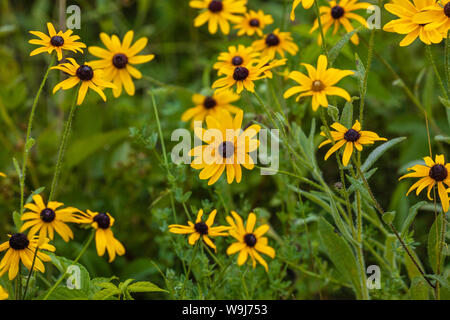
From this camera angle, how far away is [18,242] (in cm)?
74

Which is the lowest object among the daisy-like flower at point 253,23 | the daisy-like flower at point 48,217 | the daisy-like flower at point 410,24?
the daisy-like flower at point 48,217

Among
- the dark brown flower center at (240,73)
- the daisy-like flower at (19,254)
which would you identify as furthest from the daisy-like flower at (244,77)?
the daisy-like flower at (19,254)

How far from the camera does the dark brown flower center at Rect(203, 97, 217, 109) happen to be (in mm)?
1097

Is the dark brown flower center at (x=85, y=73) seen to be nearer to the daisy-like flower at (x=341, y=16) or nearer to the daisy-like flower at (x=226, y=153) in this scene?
A: the daisy-like flower at (x=226, y=153)

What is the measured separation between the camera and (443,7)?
2.37ft

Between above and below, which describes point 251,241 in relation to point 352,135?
below

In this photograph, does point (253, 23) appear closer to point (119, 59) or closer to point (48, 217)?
point (119, 59)

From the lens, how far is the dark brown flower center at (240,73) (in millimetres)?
794

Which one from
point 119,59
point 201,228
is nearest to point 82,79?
point 119,59

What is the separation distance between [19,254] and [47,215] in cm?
6

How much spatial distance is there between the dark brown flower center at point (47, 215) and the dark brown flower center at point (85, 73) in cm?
19
